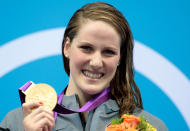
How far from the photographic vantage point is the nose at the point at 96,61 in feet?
5.79

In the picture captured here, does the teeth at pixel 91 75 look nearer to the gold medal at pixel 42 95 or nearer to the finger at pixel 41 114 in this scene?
the gold medal at pixel 42 95

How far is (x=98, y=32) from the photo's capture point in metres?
1.76

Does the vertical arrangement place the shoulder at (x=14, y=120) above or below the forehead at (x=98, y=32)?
below

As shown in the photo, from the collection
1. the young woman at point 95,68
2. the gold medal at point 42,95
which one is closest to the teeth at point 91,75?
the young woman at point 95,68

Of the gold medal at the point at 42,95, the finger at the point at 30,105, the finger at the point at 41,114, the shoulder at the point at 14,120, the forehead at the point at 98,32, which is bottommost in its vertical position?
the shoulder at the point at 14,120

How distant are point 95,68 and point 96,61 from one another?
0.05 metres

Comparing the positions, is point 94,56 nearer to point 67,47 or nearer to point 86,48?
point 86,48

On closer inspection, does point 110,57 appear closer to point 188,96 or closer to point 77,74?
Answer: point 77,74

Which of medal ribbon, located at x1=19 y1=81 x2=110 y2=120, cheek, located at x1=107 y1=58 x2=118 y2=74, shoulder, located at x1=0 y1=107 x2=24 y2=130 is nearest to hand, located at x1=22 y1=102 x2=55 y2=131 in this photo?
medal ribbon, located at x1=19 y1=81 x2=110 y2=120

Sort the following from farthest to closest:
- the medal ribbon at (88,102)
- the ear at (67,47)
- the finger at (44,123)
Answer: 1. the ear at (67,47)
2. the medal ribbon at (88,102)
3. the finger at (44,123)

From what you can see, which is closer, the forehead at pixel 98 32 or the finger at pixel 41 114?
the finger at pixel 41 114

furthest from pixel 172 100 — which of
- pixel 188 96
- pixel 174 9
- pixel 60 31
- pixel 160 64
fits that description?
pixel 60 31

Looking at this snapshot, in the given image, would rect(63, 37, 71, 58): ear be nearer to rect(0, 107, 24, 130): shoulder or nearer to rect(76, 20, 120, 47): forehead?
rect(76, 20, 120, 47): forehead

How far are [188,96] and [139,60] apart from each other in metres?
0.48
